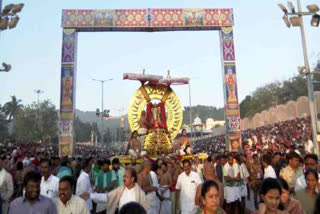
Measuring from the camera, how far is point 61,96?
18.8 m

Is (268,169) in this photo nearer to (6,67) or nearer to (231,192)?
(231,192)

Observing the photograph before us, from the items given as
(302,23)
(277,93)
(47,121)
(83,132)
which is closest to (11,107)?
(47,121)

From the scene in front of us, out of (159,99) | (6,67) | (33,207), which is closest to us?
(33,207)

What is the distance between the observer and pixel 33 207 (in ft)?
10.6

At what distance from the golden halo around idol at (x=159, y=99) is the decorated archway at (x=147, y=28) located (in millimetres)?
3386

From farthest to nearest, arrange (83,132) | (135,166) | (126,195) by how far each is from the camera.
→ (83,132) < (135,166) < (126,195)

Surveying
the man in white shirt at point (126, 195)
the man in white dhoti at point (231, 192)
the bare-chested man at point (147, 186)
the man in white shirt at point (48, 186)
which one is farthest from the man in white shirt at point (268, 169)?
the man in white shirt at point (48, 186)

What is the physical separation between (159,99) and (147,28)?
4.99m

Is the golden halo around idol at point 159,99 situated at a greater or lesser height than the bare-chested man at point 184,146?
greater

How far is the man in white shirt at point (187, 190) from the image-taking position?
5.36 metres

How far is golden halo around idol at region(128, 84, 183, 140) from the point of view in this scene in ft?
58.2

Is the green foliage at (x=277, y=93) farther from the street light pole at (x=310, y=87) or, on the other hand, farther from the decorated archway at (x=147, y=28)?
the street light pole at (x=310, y=87)

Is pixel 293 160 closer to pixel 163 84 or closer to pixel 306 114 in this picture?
pixel 163 84

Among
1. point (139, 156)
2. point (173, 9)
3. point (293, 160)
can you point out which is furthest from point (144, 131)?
point (293, 160)
